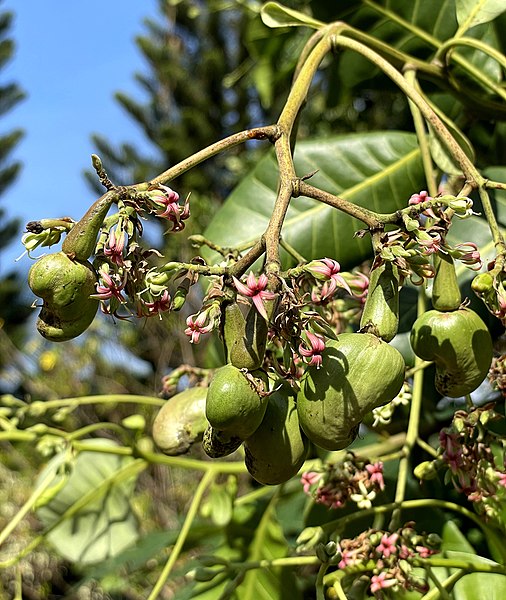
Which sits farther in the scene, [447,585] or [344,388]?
[447,585]

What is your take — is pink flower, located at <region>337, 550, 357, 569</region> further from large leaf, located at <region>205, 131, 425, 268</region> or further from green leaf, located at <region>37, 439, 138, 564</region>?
green leaf, located at <region>37, 439, 138, 564</region>

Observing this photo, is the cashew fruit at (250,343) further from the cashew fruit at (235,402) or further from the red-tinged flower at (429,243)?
the red-tinged flower at (429,243)

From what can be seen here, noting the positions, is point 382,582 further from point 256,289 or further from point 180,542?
point 180,542

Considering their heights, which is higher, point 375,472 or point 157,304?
point 157,304

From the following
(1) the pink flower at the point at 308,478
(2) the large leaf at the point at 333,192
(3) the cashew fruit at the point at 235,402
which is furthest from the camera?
(2) the large leaf at the point at 333,192

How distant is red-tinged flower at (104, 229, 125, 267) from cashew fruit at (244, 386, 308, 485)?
0.16 m

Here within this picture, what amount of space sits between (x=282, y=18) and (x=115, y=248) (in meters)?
0.54

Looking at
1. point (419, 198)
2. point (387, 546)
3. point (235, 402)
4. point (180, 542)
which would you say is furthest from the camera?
point (180, 542)

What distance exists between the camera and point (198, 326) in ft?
1.88

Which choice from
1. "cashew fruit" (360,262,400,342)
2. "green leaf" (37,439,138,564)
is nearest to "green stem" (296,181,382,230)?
"cashew fruit" (360,262,400,342)

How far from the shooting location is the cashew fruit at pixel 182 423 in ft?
2.35

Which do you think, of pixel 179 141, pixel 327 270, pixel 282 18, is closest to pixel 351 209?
pixel 327 270

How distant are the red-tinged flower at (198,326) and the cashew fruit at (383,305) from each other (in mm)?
114

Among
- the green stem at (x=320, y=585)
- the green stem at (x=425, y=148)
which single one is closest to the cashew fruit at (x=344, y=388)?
the green stem at (x=320, y=585)
